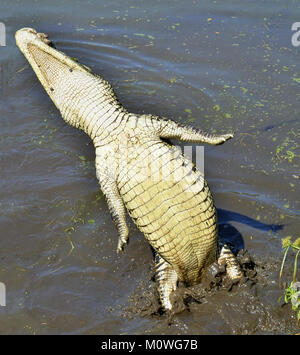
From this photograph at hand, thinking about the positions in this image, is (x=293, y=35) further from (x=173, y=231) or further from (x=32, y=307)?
(x=32, y=307)

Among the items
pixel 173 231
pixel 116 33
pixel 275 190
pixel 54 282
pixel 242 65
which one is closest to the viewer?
pixel 173 231

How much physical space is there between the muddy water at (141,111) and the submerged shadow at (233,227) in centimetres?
2

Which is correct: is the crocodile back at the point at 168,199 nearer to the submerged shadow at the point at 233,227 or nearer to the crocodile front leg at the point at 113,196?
the crocodile front leg at the point at 113,196

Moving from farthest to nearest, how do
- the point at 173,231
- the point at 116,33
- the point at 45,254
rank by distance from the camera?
the point at 116,33 < the point at 45,254 < the point at 173,231

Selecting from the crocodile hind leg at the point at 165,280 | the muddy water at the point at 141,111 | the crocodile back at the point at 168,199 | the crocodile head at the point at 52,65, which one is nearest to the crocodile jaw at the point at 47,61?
the crocodile head at the point at 52,65

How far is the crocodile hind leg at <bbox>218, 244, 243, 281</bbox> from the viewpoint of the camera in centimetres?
417

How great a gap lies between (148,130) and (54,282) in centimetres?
190

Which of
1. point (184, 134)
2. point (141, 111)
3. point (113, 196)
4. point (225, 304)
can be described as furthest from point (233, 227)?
point (141, 111)

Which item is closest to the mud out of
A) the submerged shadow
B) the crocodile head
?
the submerged shadow

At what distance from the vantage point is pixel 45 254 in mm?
A: 4715

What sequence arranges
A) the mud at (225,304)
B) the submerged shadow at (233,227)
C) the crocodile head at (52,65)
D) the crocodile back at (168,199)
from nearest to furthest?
the crocodile back at (168,199) → the mud at (225,304) → the crocodile head at (52,65) → the submerged shadow at (233,227)

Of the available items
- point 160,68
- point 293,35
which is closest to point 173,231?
point 160,68

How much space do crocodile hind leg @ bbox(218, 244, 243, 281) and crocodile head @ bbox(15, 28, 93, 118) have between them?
2.24m

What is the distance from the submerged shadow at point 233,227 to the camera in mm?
4664
